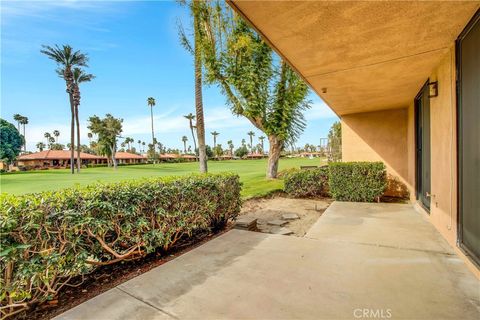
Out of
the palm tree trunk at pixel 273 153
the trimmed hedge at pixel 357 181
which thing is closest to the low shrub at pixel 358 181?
the trimmed hedge at pixel 357 181

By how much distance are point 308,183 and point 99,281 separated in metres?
6.78

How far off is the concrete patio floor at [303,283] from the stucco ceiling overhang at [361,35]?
2857 mm

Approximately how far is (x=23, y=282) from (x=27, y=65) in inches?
741

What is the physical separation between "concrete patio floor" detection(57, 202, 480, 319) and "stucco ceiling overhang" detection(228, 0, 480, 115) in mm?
2857

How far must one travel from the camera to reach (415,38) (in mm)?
3061

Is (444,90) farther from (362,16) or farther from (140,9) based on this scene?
(140,9)

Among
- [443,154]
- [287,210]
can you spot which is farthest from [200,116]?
[443,154]

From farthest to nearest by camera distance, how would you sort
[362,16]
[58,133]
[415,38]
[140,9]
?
[58,133] < [140,9] < [415,38] < [362,16]

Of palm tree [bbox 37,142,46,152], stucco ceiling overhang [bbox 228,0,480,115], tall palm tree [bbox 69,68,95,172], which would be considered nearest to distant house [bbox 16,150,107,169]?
tall palm tree [bbox 69,68,95,172]

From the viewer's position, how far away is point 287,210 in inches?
253

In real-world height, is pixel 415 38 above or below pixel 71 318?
above

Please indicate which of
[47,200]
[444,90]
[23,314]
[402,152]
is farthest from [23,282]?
[402,152]

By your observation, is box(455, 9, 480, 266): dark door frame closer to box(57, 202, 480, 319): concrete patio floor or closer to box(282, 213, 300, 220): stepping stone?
box(57, 202, 480, 319): concrete patio floor

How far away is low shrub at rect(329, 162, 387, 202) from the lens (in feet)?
21.8
